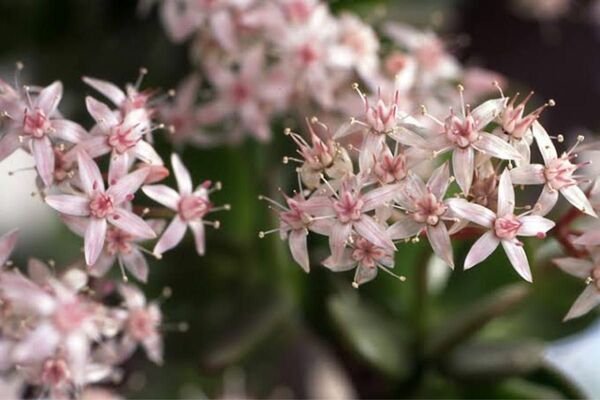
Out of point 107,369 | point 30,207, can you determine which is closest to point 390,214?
point 107,369

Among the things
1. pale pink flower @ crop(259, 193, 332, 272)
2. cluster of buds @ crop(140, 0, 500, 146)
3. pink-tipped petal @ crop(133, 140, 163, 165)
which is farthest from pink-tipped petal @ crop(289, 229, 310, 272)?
cluster of buds @ crop(140, 0, 500, 146)

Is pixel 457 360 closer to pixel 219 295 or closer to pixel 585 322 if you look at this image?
pixel 585 322

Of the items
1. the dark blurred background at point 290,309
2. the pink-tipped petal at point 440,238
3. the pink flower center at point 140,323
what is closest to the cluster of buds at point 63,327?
the pink flower center at point 140,323

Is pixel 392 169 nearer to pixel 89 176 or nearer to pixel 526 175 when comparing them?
pixel 526 175

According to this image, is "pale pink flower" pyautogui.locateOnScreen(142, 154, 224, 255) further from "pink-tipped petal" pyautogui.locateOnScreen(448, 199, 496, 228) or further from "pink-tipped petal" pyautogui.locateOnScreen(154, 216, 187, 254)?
"pink-tipped petal" pyautogui.locateOnScreen(448, 199, 496, 228)

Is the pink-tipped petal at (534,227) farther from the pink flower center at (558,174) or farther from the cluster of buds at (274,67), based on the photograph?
the cluster of buds at (274,67)
